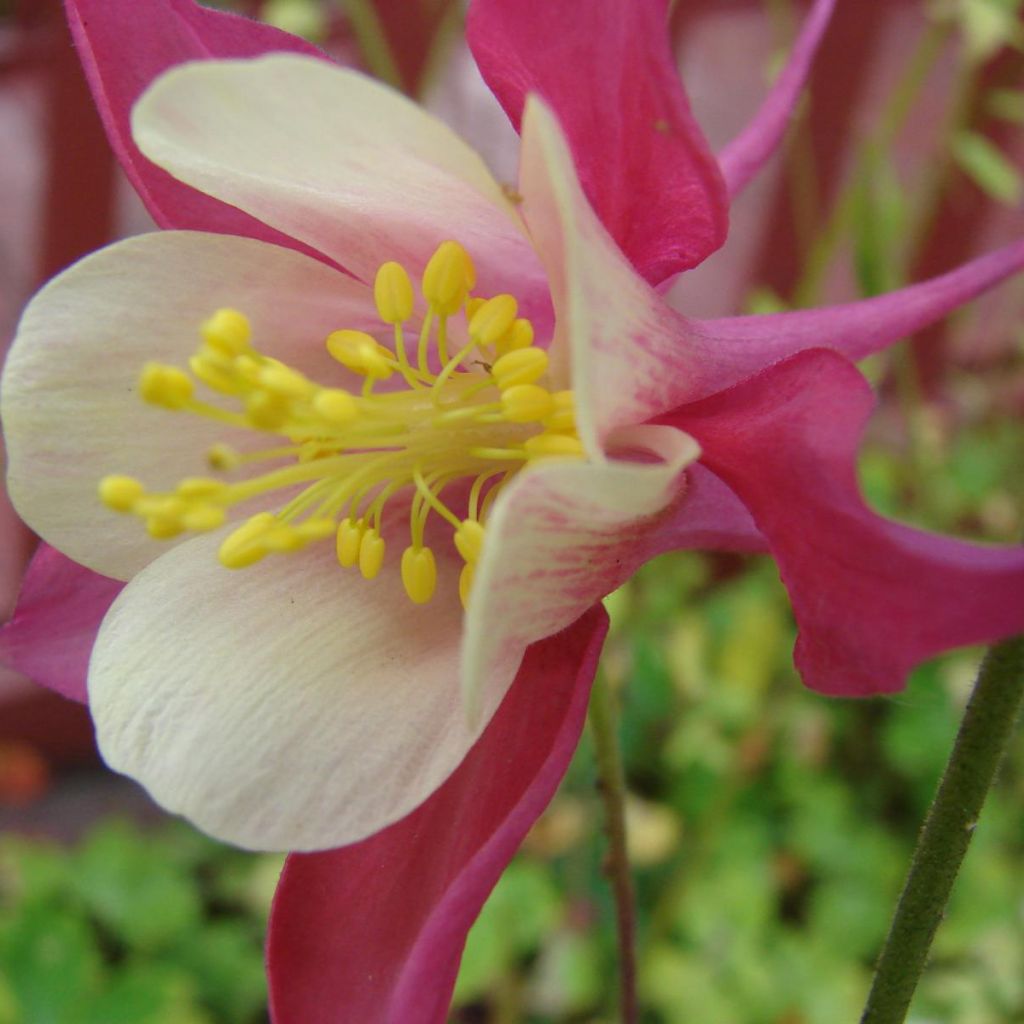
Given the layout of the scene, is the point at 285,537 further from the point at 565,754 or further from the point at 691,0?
the point at 691,0

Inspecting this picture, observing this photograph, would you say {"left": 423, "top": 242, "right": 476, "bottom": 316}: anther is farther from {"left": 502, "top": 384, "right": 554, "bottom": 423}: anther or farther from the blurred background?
the blurred background

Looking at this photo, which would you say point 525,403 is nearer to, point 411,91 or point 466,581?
point 466,581

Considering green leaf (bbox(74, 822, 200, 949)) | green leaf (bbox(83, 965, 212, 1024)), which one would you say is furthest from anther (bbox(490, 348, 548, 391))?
green leaf (bbox(74, 822, 200, 949))

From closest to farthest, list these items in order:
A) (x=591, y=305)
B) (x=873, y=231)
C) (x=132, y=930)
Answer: (x=591, y=305), (x=873, y=231), (x=132, y=930)

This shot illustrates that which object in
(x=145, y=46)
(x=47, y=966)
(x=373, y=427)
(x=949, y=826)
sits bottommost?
(x=47, y=966)

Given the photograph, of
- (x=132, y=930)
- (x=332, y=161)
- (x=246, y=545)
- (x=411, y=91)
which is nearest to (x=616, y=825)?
(x=246, y=545)

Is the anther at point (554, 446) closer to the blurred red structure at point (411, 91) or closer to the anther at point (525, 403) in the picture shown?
the anther at point (525, 403)

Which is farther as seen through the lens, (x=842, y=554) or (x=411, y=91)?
(x=411, y=91)
